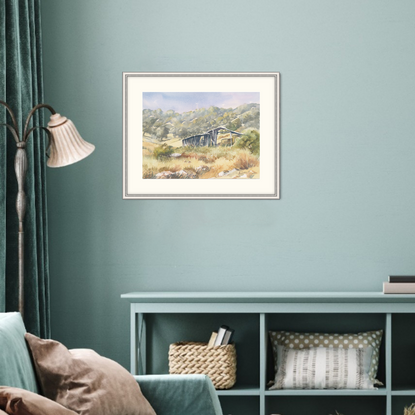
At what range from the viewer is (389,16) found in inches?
125

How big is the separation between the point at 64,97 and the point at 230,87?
2.92 feet

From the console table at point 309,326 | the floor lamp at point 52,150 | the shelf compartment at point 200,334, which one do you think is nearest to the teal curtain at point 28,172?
the floor lamp at point 52,150

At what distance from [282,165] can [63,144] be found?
3.85 feet

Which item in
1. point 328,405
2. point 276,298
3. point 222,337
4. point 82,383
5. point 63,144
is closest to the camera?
point 82,383

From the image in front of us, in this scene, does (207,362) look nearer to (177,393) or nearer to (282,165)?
(177,393)

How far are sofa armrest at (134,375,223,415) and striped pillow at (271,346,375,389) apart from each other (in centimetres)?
86

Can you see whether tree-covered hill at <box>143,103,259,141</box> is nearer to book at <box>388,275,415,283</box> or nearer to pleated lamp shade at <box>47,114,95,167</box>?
pleated lamp shade at <box>47,114,95,167</box>

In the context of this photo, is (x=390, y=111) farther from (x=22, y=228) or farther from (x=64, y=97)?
(x=22, y=228)

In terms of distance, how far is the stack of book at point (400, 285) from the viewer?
2848 mm

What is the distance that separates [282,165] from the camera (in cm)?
317

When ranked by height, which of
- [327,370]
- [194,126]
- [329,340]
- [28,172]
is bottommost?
[327,370]

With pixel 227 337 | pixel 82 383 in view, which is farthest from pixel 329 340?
pixel 82 383

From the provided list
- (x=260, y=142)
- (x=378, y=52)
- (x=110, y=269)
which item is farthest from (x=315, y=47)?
(x=110, y=269)

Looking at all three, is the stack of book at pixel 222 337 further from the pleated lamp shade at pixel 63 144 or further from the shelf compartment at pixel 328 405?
the pleated lamp shade at pixel 63 144
